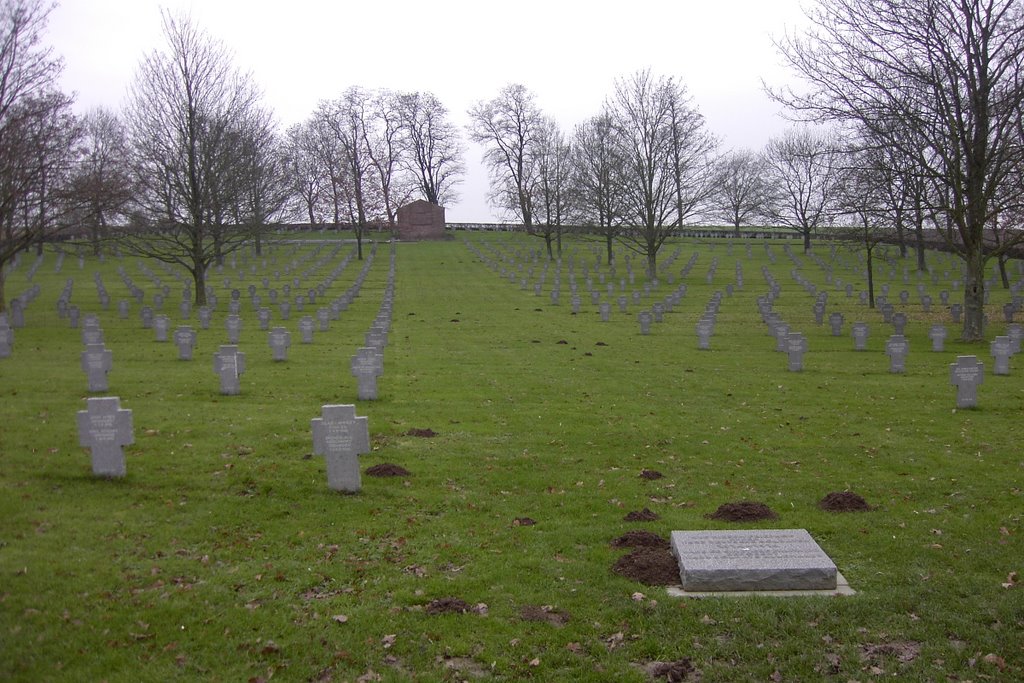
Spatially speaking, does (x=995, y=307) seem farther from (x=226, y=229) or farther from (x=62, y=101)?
(x=62, y=101)

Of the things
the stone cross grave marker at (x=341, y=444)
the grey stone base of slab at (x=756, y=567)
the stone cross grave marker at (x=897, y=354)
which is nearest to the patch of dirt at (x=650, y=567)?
the grey stone base of slab at (x=756, y=567)

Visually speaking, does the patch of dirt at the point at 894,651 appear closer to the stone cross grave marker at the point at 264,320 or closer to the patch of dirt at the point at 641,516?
the patch of dirt at the point at 641,516

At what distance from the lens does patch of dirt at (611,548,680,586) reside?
6.39 m

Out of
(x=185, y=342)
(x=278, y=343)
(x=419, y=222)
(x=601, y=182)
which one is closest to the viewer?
(x=185, y=342)

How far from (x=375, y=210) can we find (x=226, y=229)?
107ft

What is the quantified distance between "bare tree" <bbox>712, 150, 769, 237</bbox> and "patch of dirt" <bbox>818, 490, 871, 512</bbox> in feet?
103

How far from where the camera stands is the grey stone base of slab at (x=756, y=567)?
619cm

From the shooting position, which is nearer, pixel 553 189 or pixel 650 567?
pixel 650 567

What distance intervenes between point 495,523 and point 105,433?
14.4ft

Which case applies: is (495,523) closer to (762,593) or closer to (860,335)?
(762,593)

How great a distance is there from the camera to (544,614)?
583 cm

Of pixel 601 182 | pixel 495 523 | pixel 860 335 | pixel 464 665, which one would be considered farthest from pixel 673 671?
pixel 601 182

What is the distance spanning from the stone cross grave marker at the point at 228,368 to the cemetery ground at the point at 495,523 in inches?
17.7

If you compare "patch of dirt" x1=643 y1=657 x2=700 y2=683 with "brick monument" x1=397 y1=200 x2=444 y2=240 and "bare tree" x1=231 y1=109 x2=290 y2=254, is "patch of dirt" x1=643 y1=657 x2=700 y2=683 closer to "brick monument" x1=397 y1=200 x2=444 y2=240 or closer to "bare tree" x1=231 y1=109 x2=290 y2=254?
"bare tree" x1=231 y1=109 x2=290 y2=254
